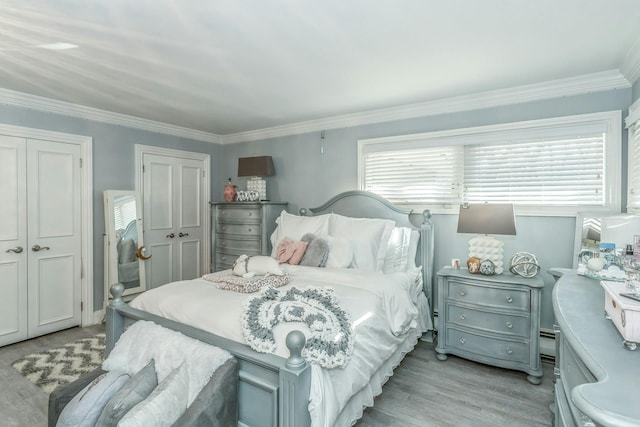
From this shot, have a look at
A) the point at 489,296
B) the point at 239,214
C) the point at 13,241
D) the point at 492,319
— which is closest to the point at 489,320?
the point at 492,319

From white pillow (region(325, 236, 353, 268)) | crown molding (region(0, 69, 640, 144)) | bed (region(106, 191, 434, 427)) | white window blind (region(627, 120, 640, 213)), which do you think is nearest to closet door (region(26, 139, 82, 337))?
crown molding (region(0, 69, 640, 144))

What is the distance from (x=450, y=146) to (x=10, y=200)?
14.3ft

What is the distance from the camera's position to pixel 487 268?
9.49 ft

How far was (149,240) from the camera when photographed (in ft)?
14.6

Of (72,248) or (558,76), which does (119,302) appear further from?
(558,76)

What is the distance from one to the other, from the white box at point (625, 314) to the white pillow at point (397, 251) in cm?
211

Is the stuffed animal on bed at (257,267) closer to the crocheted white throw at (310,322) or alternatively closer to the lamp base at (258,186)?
the crocheted white throw at (310,322)

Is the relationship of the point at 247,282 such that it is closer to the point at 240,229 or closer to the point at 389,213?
the point at 389,213

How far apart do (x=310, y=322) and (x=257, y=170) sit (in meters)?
3.07

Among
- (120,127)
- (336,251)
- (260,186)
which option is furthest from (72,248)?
(336,251)

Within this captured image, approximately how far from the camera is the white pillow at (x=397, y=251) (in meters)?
3.29

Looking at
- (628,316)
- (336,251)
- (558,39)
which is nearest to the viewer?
(628,316)

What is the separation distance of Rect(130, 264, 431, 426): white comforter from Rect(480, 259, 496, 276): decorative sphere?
0.59 meters

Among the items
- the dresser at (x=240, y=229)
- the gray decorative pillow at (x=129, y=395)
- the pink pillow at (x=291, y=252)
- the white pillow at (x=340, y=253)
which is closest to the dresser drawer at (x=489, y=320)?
the white pillow at (x=340, y=253)
